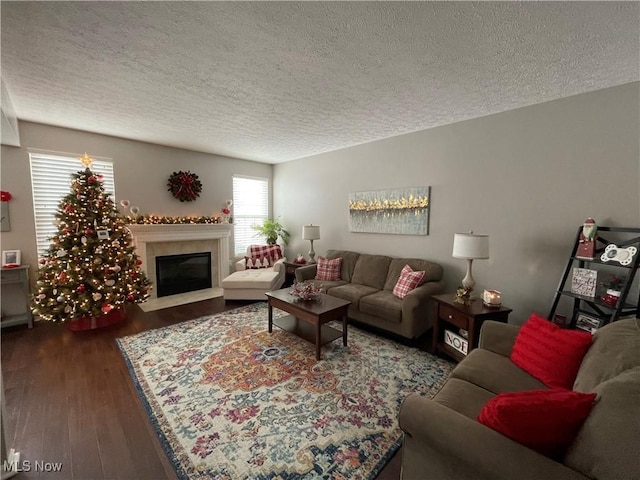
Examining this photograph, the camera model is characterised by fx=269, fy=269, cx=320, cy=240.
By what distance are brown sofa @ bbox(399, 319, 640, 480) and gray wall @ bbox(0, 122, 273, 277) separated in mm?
4748

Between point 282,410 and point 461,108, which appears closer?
point 282,410

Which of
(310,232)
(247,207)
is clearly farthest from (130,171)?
(310,232)

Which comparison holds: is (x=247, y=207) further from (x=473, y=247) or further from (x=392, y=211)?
(x=473, y=247)

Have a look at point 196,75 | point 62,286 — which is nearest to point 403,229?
point 196,75

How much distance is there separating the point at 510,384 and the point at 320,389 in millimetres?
1349

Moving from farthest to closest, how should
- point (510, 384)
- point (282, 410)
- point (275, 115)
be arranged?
point (275, 115)
point (282, 410)
point (510, 384)

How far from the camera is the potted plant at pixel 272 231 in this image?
5668mm

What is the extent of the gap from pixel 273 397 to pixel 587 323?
9.13ft

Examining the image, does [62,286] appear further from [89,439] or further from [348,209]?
[348,209]

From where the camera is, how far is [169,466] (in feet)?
5.16

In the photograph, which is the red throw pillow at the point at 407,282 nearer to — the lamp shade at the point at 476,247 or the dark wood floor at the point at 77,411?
the lamp shade at the point at 476,247

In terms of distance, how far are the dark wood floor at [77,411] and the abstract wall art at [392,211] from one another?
110 inches

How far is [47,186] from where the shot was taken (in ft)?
11.8

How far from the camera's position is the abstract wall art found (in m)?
3.71
